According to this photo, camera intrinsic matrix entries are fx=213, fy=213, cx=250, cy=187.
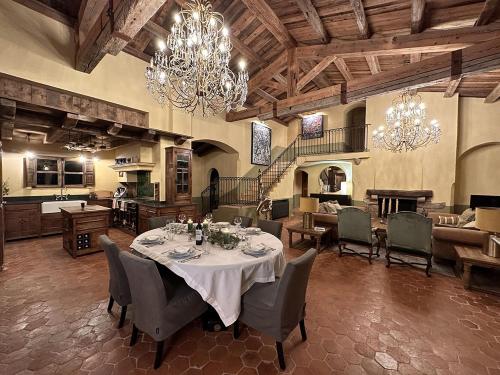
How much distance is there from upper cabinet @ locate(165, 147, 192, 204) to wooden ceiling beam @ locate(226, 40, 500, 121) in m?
2.72

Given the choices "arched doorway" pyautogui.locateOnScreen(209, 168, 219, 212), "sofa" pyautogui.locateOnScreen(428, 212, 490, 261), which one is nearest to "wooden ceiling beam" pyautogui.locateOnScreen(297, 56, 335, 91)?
"sofa" pyautogui.locateOnScreen(428, 212, 490, 261)

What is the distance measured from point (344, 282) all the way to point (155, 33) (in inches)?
226

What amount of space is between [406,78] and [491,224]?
2.57 metres

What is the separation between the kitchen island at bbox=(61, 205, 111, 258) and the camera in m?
4.20

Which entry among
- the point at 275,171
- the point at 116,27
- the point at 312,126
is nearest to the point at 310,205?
the point at 116,27

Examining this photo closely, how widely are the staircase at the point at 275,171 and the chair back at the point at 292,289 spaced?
5.93 metres

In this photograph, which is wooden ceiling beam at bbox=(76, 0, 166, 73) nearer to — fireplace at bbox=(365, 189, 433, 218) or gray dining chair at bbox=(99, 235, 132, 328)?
gray dining chair at bbox=(99, 235, 132, 328)

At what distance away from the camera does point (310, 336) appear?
7.14 feet

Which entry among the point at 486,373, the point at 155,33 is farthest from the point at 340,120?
the point at 486,373

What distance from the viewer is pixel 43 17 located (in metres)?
3.59

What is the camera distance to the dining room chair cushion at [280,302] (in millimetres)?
1716

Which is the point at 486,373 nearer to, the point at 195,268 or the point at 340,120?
the point at 195,268

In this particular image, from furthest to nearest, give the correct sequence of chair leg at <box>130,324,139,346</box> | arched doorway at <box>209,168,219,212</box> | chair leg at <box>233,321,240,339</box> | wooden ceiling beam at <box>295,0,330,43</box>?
arched doorway at <box>209,168,219,212</box> → wooden ceiling beam at <box>295,0,330,43</box> → chair leg at <box>233,321,240,339</box> → chair leg at <box>130,324,139,346</box>

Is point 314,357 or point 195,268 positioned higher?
point 195,268
